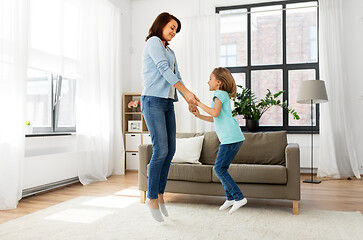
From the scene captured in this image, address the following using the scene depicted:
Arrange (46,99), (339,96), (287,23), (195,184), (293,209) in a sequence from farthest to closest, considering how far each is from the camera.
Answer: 1. (287,23)
2. (339,96)
3. (46,99)
4. (195,184)
5. (293,209)

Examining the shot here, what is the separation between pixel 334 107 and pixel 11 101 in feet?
13.7

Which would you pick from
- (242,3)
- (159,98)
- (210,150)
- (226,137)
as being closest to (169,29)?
(159,98)

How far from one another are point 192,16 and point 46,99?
2.73 metres

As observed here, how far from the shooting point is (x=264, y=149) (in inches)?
126

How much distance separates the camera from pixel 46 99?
3.99 metres

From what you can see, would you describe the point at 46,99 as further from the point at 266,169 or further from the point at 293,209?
the point at 293,209

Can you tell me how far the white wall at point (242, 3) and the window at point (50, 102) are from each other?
5.41 feet

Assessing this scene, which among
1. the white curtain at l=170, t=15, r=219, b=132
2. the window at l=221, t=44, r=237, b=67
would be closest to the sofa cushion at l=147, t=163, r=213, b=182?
the white curtain at l=170, t=15, r=219, b=132

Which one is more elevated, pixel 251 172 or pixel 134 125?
pixel 134 125

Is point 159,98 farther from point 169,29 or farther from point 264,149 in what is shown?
point 264,149

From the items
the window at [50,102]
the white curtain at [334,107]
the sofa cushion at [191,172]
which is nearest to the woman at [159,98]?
the sofa cushion at [191,172]

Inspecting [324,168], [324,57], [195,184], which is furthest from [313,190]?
[324,57]

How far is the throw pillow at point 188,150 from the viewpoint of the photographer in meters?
3.10

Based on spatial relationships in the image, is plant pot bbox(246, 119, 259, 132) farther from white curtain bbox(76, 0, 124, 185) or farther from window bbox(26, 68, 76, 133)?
window bbox(26, 68, 76, 133)
